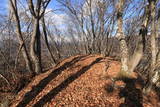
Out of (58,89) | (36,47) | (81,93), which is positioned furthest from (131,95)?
(36,47)

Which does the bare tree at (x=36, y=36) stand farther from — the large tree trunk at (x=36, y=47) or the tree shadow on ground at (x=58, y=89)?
the tree shadow on ground at (x=58, y=89)

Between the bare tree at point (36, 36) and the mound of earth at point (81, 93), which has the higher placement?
the bare tree at point (36, 36)

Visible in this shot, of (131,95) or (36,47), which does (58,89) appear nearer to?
(131,95)

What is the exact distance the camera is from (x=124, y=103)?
182 inches

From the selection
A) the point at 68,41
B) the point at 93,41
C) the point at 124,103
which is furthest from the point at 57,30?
the point at 124,103

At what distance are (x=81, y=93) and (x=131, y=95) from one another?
1.74 m

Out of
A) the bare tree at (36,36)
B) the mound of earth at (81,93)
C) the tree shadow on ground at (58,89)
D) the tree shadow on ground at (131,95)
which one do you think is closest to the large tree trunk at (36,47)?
the bare tree at (36,36)

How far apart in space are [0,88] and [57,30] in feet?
74.1

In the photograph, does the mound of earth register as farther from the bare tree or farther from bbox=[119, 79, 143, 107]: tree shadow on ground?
the bare tree

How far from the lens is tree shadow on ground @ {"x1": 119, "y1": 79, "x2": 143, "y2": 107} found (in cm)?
464

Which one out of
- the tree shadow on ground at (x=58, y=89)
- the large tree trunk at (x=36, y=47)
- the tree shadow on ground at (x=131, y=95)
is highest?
the large tree trunk at (x=36, y=47)

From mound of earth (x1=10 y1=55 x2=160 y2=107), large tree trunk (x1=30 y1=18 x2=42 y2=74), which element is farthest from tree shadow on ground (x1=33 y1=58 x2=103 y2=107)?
large tree trunk (x1=30 y1=18 x2=42 y2=74)

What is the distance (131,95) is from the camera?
5070mm

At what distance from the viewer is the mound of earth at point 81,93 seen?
460 centimetres
